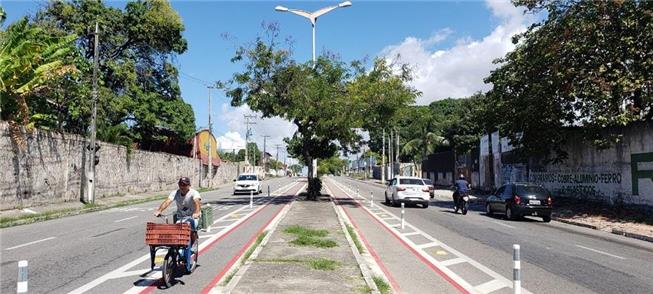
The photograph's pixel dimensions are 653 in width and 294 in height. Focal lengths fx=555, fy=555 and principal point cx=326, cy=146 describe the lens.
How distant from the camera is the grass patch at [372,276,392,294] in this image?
7933 millimetres

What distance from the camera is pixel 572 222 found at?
21.6 metres

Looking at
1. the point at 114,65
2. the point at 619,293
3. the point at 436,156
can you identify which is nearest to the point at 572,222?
the point at 619,293

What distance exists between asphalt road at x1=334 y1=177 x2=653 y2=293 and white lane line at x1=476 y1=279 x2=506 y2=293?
1.32 feet

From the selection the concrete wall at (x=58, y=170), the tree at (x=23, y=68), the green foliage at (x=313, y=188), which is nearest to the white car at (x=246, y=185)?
the concrete wall at (x=58, y=170)

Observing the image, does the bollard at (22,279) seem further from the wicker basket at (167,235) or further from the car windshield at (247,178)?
the car windshield at (247,178)

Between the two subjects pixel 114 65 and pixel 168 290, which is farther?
pixel 114 65

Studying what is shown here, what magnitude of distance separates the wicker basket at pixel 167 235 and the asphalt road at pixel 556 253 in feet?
17.3

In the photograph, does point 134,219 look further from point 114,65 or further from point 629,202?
point 114,65

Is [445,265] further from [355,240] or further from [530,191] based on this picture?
[530,191]

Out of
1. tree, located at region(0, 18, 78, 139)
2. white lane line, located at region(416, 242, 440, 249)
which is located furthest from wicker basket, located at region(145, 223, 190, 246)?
tree, located at region(0, 18, 78, 139)

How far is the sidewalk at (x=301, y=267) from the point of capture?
25.7 ft

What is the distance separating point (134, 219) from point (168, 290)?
536 inches

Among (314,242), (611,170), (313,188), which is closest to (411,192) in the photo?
(313,188)

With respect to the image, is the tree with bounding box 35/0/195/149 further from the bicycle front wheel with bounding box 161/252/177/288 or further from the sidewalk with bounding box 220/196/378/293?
the bicycle front wheel with bounding box 161/252/177/288
